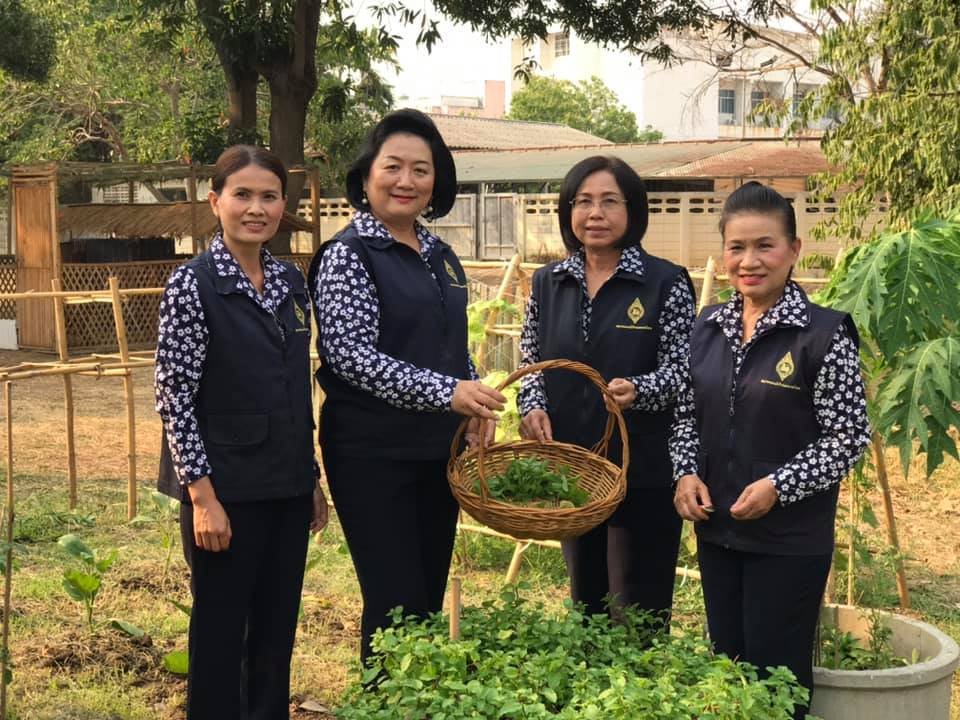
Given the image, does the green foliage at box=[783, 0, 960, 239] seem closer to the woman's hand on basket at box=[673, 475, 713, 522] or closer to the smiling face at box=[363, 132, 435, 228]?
the woman's hand on basket at box=[673, 475, 713, 522]

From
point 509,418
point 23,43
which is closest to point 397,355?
point 509,418

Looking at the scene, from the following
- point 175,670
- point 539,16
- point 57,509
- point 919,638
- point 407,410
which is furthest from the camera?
point 539,16

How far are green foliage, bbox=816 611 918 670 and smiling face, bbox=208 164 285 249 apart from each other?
6.21 feet

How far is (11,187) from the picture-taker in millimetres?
14875

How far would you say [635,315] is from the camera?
11.0ft

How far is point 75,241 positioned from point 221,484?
522 inches

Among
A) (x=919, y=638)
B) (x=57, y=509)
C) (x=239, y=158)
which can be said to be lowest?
(x=57, y=509)

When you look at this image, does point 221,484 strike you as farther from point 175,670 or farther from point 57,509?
point 57,509

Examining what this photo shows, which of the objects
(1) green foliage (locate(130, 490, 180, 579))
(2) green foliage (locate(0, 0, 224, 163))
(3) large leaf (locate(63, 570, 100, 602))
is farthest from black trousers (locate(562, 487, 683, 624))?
(2) green foliage (locate(0, 0, 224, 163))

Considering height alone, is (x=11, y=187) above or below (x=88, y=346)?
above

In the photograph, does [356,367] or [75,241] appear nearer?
[356,367]

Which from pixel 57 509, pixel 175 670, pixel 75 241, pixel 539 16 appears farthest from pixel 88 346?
pixel 175 670

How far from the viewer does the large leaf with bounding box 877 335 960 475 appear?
346 cm

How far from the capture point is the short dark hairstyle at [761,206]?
9.72 feet
